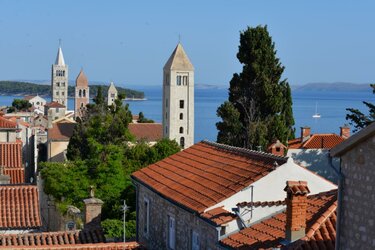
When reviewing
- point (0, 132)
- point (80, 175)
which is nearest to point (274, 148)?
point (80, 175)

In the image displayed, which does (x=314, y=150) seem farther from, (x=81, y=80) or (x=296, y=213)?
(x=81, y=80)

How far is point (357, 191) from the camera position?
9656 millimetres

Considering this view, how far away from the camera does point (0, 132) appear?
4369 centimetres

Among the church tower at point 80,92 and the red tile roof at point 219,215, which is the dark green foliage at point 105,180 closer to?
the red tile roof at point 219,215

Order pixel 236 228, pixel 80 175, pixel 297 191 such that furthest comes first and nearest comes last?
pixel 80 175 → pixel 236 228 → pixel 297 191

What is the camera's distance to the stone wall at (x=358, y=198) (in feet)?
30.8

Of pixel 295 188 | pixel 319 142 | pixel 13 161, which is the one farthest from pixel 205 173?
pixel 319 142

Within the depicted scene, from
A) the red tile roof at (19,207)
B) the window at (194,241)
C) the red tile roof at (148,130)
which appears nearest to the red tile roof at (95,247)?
the window at (194,241)

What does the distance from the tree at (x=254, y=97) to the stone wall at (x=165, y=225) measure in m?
17.0

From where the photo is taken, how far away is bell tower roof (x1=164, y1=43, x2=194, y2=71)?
10581 cm

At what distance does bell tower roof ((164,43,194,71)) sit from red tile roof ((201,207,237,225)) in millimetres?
90834

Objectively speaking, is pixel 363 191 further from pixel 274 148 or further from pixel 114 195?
pixel 114 195

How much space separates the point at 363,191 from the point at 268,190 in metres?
5.84

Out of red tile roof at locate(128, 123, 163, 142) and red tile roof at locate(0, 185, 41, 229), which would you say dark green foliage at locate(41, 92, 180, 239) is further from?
red tile roof at locate(128, 123, 163, 142)
